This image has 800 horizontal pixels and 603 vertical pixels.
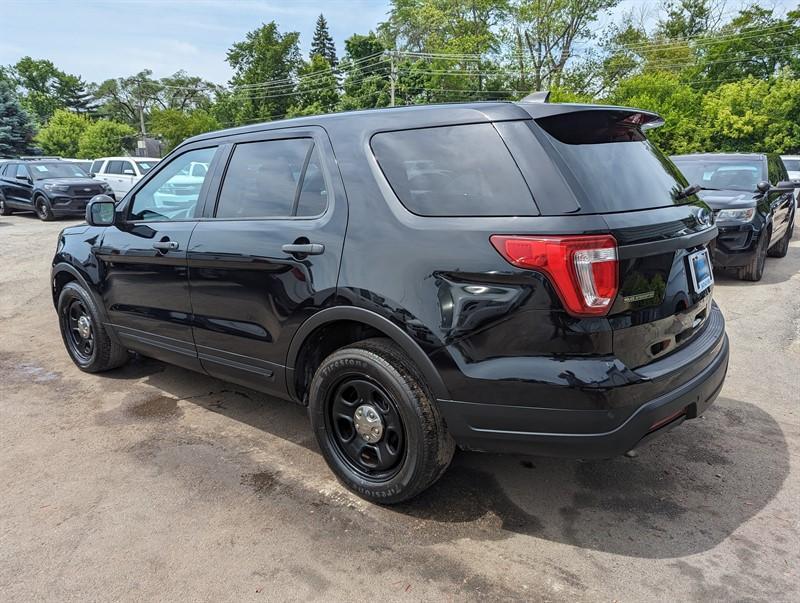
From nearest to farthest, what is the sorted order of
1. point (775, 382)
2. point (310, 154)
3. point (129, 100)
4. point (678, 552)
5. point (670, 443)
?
point (678, 552)
point (310, 154)
point (670, 443)
point (775, 382)
point (129, 100)

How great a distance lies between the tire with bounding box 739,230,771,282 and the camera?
7379 mm

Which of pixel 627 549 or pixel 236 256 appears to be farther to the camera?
pixel 236 256

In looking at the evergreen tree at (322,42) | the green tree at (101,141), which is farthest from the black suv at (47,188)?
the evergreen tree at (322,42)

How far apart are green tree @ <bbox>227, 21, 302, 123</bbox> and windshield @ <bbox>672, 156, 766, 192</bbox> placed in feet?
180

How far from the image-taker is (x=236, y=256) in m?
3.15

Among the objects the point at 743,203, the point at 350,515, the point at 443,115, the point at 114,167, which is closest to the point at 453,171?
the point at 443,115

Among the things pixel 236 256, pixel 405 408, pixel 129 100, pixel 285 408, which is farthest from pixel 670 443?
pixel 129 100

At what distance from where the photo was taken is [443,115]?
8.45 feet

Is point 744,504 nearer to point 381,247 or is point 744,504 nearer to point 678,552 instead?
point 678,552

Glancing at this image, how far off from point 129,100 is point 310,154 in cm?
8689

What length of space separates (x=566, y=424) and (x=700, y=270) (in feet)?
3.68

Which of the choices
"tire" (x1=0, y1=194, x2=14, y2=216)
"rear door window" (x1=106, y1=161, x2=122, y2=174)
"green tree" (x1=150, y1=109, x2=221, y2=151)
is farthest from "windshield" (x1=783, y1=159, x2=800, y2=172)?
"green tree" (x1=150, y1=109, x2=221, y2=151)

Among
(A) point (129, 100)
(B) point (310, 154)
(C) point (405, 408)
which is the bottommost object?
(C) point (405, 408)

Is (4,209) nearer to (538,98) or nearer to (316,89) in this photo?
(538,98)
